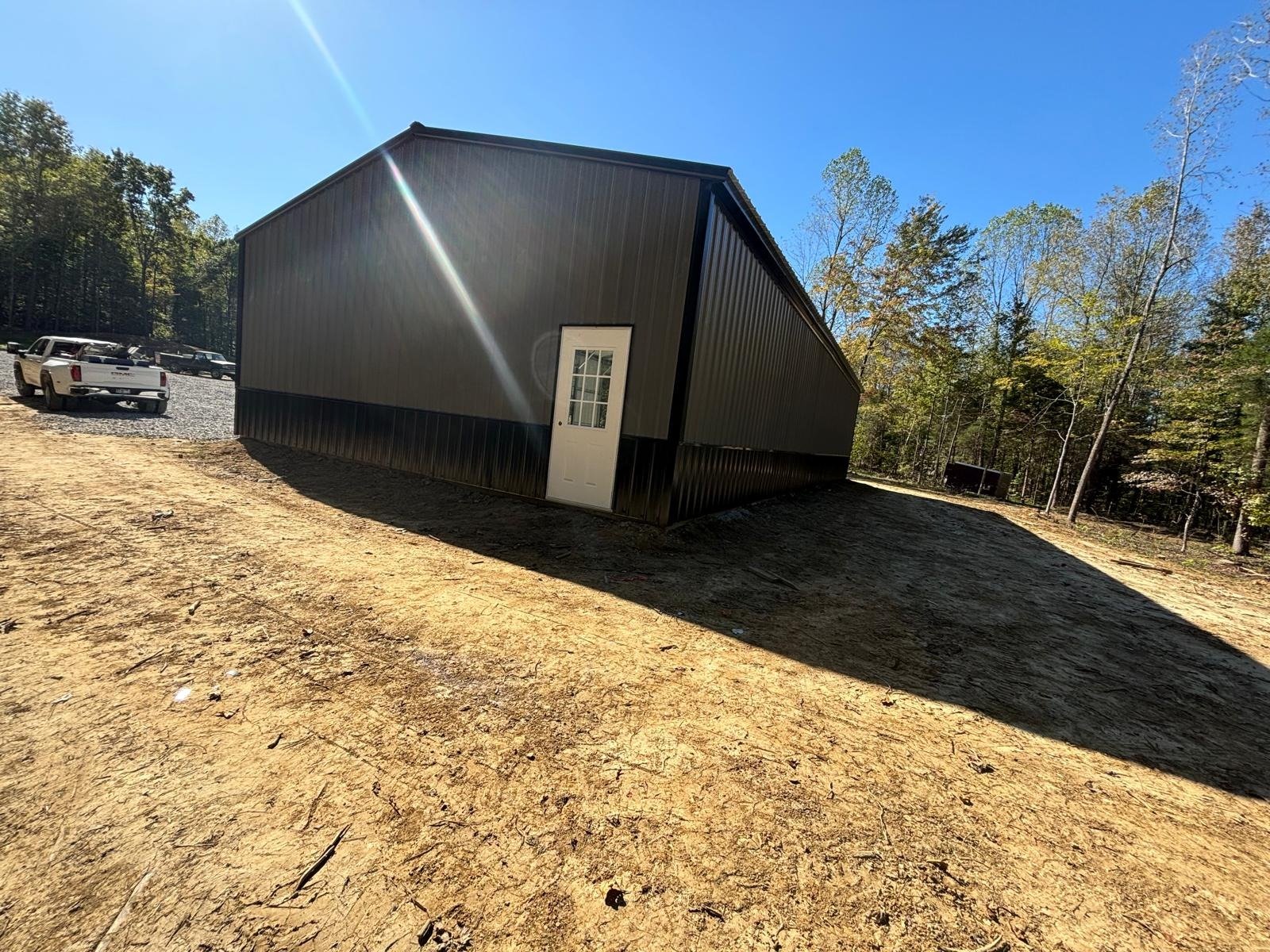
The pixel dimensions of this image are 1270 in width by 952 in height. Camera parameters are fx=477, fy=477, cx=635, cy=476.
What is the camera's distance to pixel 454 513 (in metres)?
6.14

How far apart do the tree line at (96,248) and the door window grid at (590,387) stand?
50.9 m

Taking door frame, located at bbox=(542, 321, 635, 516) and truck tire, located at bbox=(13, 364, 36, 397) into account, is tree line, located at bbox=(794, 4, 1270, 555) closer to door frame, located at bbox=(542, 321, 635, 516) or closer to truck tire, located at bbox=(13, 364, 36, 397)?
door frame, located at bbox=(542, 321, 635, 516)

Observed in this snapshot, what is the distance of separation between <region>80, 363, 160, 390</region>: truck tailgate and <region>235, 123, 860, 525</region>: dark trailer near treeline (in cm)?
366

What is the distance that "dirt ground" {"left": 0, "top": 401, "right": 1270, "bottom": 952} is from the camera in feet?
4.61

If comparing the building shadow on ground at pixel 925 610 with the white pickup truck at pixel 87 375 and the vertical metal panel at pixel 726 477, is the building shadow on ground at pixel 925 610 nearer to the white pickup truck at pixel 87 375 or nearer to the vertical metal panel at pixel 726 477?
the vertical metal panel at pixel 726 477

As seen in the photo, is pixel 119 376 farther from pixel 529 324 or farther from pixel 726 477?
pixel 726 477

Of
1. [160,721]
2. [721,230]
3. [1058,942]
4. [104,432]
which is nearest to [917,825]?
[1058,942]

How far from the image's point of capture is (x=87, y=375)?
10.2m

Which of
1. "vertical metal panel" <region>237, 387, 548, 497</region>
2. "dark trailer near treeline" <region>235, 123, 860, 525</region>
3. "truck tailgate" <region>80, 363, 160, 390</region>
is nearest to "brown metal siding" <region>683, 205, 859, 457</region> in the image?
"dark trailer near treeline" <region>235, 123, 860, 525</region>

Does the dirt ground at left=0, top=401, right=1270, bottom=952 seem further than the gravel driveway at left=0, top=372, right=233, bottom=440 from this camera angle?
No

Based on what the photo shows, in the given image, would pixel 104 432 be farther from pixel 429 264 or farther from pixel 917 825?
pixel 917 825

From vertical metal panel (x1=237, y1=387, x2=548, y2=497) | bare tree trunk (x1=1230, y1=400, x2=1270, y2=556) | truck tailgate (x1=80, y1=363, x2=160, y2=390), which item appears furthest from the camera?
bare tree trunk (x1=1230, y1=400, x2=1270, y2=556)

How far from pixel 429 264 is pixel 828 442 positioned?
12.2 meters

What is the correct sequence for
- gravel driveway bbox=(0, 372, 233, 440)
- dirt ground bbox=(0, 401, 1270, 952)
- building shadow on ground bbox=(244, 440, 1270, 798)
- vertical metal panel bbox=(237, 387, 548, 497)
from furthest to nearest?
gravel driveway bbox=(0, 372, 233, 440) → vertical metal panel bbox=(237, 387, 548, 497) → building shadow on ground bbox=(244, 440, 1270, 798) → dirt ground bbox=(0, 401, 1270, 952)
